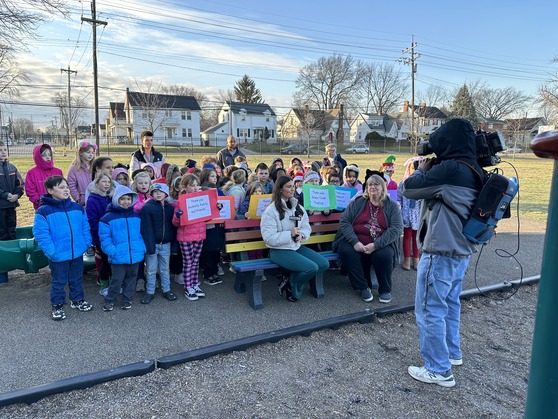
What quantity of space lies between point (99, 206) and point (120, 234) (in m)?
0.69

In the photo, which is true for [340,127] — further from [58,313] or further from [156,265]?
[58,313]

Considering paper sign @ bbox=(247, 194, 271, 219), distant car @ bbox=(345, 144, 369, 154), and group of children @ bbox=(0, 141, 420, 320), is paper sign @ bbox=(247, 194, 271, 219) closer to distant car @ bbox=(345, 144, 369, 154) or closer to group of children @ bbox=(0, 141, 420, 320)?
group of children @ bbox=(0, 141, 420, 320)

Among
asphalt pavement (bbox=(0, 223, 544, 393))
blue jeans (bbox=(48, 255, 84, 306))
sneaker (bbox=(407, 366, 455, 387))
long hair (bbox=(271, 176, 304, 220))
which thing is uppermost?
long hair (bbox=(271, 176, 304, 220))

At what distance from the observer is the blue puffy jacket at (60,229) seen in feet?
13.8

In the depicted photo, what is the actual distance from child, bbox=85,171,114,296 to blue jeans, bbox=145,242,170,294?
57 centimetres

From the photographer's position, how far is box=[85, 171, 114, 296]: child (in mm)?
4941

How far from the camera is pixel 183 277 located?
5.22 metres

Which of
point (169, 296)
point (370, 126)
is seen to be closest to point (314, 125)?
point (370, 126)

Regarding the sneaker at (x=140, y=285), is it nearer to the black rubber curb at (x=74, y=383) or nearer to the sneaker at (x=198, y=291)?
the sneaker at (x=198, y=291)

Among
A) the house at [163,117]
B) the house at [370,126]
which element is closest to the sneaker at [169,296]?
the house at [163,117]

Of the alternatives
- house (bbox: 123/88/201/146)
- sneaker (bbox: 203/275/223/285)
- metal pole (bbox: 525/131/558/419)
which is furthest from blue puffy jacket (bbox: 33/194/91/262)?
house (bbox: 123/88/201/146)

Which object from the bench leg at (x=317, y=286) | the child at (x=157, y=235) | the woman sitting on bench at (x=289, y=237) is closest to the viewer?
the child at (x=157, y=235)

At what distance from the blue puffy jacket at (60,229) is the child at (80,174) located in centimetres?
166

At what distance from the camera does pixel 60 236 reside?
4.31 metres
